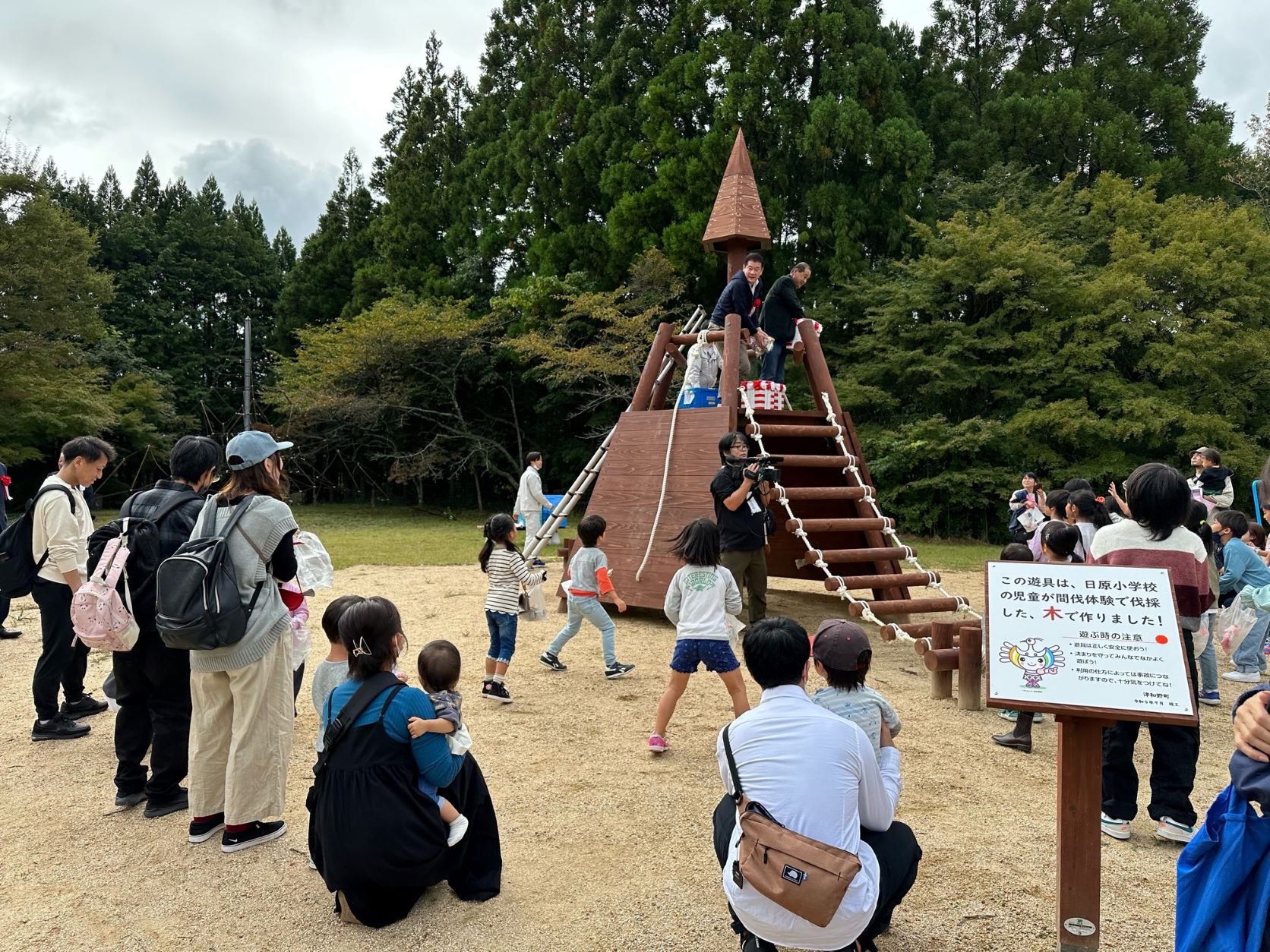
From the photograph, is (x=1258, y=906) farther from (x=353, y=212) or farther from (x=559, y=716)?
(x=353, y=212)

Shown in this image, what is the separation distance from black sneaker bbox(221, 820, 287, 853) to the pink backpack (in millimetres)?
947

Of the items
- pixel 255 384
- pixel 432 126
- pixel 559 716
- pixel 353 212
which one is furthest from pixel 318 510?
pixel 559 716

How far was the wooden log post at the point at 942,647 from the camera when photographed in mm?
5559

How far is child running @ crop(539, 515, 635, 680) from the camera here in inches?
221

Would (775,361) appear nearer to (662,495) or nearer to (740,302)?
(740,302)

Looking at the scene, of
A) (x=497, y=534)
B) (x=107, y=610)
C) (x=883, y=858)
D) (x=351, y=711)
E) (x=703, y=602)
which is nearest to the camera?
(x=883, y=858)

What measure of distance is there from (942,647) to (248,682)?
4.50 meters

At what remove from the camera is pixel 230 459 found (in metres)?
3.29

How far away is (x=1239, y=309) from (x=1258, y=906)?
18.1 m

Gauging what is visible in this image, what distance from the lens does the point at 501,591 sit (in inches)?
209

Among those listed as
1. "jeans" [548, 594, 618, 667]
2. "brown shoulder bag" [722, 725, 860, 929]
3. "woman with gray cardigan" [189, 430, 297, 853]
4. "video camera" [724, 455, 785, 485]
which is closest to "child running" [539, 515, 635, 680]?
"jeans" [548, 594, 618, 667]

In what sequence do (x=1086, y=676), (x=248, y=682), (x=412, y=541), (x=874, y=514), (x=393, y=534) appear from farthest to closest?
1. (x=393, y=534)
2. (x=412, y=541)
3. (x=874, y=514)
4. (x=248, y=682)
5. (x=1086, y=676)

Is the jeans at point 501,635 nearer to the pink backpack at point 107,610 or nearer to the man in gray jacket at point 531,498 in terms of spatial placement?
the pink backpack at point 107,610

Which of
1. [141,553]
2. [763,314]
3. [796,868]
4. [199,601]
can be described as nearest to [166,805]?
[141,553]
